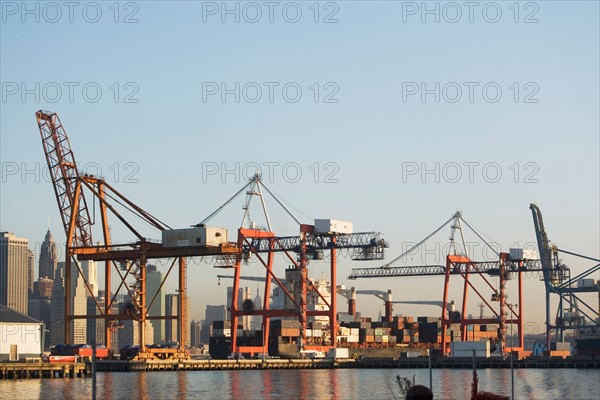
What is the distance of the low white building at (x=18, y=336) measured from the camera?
327 feet

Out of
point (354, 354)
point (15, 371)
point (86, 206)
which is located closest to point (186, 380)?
point (15, 371)

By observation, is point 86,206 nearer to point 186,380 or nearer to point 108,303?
point 108,303

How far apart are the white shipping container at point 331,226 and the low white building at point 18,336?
124ft

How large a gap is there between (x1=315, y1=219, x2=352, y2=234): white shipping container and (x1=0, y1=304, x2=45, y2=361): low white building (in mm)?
37916

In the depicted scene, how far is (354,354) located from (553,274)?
35.9 meters

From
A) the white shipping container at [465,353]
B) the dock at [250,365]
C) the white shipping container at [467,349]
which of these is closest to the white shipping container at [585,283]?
the dock at [250,365]

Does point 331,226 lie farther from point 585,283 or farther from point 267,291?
point 585,283

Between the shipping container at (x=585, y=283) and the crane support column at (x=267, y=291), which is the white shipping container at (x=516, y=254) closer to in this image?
the shipping container at (x=585, y=283)

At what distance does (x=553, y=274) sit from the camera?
164875 millimetres

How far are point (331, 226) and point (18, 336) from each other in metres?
42.3

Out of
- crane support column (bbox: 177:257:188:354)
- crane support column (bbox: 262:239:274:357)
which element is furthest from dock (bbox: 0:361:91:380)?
crane support column (bbox: 262:239:274:357)

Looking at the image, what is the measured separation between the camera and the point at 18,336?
101m

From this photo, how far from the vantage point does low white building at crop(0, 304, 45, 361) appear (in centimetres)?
9981

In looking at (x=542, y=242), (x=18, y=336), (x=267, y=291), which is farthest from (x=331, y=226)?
(x=542, y=242)
